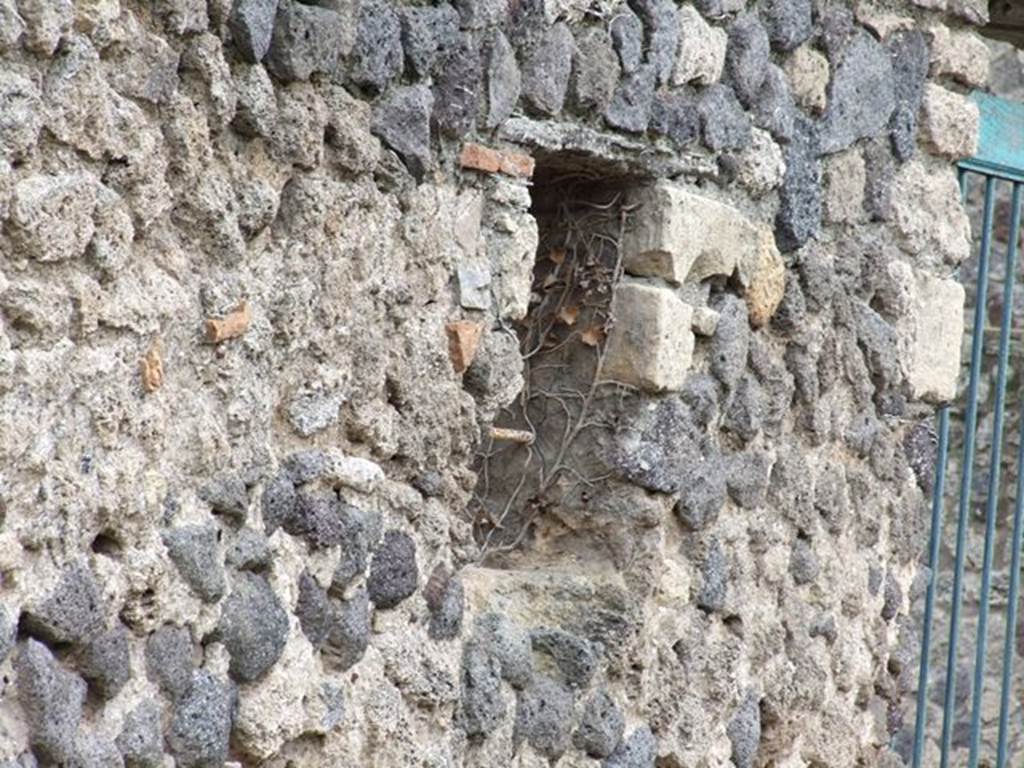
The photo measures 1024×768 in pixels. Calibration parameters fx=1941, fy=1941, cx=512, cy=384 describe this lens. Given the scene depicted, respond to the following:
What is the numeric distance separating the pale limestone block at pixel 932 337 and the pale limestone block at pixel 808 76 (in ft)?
1.91

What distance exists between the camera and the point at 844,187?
4.12 m

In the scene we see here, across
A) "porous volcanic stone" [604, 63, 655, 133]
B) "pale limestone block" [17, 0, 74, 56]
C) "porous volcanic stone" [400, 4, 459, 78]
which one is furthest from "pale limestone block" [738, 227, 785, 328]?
"pale limestone block" [17, 0, 74, 56]

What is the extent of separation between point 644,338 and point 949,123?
4.11 ft

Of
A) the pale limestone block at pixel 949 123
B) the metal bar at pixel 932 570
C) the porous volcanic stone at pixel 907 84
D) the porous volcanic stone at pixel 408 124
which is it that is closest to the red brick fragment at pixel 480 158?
the porous volcanic stone at pixel 408 124

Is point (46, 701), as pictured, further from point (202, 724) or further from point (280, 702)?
point (280, 702)

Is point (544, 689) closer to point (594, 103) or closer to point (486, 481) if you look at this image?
point (486, 481)

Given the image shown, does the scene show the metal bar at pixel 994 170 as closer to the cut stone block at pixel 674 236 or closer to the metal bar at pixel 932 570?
the metal bar at pixel 932 570

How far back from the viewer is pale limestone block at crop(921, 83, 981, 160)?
4.36 m

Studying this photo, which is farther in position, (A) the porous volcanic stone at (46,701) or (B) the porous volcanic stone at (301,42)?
(B) the porous volcanic stone at (301,42)

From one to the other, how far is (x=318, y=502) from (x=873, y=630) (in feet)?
6.35

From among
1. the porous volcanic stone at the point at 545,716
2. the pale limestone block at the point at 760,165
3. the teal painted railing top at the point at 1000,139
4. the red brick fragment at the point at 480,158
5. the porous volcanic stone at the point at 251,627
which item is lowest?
the porous volcanic stone at the point at 545,716

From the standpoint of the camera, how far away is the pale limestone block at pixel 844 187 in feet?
13.4

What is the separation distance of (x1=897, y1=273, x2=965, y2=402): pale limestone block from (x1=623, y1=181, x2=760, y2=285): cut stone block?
0.82 metres

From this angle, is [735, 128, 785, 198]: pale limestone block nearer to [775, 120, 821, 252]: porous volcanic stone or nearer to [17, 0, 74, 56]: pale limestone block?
[775, 120, 821, 252]: porous volcanic stone
